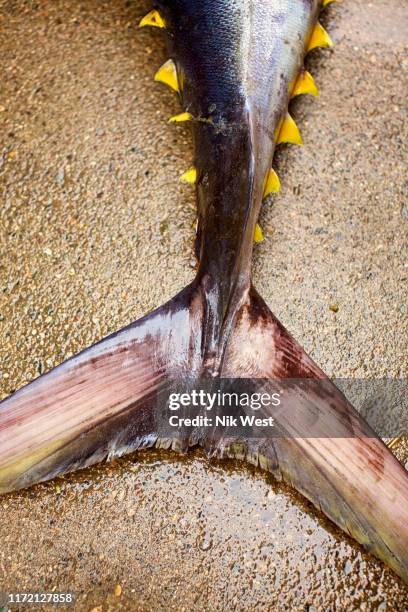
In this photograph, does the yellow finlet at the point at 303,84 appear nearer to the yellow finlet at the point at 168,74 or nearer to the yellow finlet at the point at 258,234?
the yellow finlet at the point at 168,74

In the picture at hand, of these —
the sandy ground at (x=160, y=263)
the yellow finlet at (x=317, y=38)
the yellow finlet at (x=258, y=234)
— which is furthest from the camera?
the yellow finlet at (x=317, y=38)

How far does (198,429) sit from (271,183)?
3.19 feet

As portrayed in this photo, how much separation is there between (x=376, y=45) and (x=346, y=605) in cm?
230

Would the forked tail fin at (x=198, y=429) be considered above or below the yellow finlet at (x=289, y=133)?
below

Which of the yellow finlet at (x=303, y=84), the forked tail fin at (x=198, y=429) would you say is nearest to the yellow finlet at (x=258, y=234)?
the forked tail fin at (x=198, y=429)

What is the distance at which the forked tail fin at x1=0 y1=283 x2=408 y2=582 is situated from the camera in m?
1.71

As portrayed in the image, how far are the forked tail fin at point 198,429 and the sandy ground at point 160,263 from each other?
1.00ft

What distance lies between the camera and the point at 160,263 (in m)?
2.39

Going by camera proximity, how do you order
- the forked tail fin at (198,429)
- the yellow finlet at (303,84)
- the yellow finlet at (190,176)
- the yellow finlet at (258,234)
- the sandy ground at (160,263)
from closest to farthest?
1. the forked tail fin at (198,429)
2. the sandy ground at (160,263)
3. the yellow finlet at (258,234)
4. the yellow finlet at (190,176)
5. the yellow finlet at (303,84)

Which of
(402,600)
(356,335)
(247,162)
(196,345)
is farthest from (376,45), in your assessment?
(402,600)

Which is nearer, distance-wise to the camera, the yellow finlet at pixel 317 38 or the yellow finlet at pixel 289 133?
the yellow finlet at pixel 289 133

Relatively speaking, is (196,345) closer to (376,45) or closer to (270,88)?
(270,88)

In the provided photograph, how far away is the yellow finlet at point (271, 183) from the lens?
7.50 feet

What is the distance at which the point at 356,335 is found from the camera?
230 centimetres
